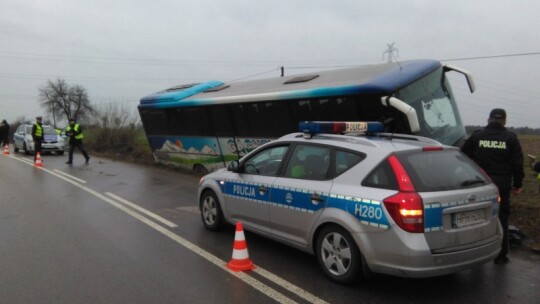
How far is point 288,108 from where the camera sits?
414 inches

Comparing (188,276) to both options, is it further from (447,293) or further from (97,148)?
(97,148)

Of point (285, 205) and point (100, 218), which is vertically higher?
point (285, 205)

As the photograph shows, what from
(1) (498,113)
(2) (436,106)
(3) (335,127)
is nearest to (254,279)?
(3) (335,127)

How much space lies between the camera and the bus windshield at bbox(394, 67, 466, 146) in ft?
29.0

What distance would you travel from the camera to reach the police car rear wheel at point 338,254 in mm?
4512

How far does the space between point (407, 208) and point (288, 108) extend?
661 cm

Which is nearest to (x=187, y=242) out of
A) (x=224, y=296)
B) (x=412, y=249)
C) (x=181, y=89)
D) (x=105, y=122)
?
(x=224, y=296)

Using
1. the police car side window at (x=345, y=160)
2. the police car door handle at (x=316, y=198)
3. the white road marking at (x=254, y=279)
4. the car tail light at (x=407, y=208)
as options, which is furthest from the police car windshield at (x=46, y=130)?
the car tail light at (x=407, y=208)

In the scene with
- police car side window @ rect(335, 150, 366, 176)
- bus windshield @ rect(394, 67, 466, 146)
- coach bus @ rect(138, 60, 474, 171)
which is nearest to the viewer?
police car side window @ rect(335, 150, 366, 176)

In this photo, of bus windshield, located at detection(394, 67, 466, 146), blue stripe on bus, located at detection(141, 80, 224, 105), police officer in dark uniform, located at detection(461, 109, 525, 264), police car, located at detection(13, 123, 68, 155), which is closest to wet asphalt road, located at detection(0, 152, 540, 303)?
police officer in dark uniform, located at detection(461, 109, 525, 264)

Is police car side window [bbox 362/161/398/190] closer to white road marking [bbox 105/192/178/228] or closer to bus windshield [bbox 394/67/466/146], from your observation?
white road marking [bbox 105/192/178/228]

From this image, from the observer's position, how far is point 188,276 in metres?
4.95

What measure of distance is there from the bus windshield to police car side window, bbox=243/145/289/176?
358cm

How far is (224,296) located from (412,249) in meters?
1.80
